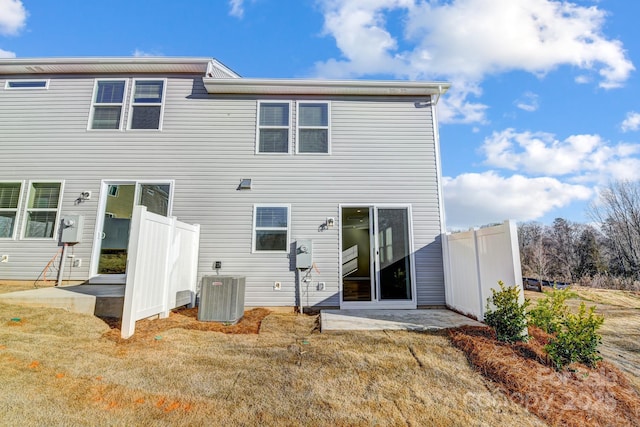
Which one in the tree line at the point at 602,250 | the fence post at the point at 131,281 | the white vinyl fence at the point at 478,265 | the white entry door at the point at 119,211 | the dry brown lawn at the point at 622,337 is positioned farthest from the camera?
→ the tree line at the point at 602,250

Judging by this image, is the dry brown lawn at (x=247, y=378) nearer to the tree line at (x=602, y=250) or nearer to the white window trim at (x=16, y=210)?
the white window trim at (x=16, y=210)

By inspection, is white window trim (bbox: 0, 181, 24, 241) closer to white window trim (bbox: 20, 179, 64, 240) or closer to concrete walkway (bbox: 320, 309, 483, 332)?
white window trim (bbox: 20, 179, 64, 240)

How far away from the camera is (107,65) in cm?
641

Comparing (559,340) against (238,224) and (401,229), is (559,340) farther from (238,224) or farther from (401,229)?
(238,224)

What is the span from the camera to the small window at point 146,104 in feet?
21.4

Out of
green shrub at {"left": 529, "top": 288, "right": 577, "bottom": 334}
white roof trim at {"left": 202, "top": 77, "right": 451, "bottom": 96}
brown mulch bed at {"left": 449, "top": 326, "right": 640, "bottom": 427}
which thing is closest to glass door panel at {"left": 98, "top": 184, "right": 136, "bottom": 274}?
white roof trim at {"left": 202, "top": 77, "right": 451, "bottom": 96}

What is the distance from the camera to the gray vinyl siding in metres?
5.94

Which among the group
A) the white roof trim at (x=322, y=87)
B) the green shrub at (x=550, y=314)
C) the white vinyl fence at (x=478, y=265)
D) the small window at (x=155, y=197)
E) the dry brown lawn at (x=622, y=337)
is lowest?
the dry brown lawn at (x=622, y=337)

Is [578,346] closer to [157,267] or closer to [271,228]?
[271,228]

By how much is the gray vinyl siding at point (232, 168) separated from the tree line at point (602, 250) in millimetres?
12994

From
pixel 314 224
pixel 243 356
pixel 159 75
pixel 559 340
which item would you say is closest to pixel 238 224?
pixel 314 224

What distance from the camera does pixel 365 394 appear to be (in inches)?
100

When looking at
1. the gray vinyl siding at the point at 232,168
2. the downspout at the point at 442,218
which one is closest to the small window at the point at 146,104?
the gray vinyl siding at the point at 232,168

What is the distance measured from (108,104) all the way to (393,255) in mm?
7280
